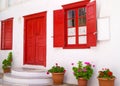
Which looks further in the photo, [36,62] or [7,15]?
[7,15]

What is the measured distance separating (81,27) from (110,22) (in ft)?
4.98

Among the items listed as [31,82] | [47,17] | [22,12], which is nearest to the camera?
[31,82]

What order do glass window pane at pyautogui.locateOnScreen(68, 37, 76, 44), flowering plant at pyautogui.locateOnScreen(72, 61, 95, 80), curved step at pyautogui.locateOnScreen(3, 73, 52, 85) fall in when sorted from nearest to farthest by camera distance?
flowering plant at pyautogui.locateOnScreen(72, 61, 95, 80) < curved step at pyautogui.locateOnScreen(3, 73, 52, 85) < glass window pane at pyautogui.locateOnScreen(68, 37, 76, 44)

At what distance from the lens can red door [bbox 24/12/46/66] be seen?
1021cm

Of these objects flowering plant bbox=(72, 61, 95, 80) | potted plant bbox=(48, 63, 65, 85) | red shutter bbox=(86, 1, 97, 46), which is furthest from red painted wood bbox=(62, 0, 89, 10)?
potted plant bbox=(48, 63, 65, 85)

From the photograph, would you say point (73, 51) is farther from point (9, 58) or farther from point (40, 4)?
point (9, 58)

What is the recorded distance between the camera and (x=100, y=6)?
297 inches

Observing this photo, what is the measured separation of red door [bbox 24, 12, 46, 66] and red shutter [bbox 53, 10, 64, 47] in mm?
969

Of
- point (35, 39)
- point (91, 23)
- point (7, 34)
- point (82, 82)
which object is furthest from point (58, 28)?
point (7, 34)

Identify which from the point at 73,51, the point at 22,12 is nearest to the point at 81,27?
the point at 73,51

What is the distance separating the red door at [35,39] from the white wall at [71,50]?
312mm

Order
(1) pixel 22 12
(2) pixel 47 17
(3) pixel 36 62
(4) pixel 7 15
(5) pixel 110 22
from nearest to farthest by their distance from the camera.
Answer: (5) pixel 110 22 → (2) pixel 47 17 → (3) pixel 36 62 → (1) pixel 22 12 → (4) pixel 7 15

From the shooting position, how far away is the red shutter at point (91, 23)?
24.6ft

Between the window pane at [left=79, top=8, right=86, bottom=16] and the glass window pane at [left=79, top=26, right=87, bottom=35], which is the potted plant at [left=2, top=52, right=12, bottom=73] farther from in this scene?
the window pane at [left=79, top=8, right=86, bottom=16]
